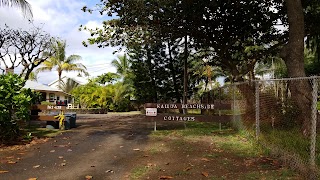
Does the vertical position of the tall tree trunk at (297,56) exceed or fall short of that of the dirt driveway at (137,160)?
it exceeds it

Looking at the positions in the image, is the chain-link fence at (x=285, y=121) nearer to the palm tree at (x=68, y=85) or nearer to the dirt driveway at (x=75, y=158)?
the dirt driveway at (x=75, y=158)

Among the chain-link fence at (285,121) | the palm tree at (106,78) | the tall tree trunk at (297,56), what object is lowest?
the chain-link fence at (285,121)

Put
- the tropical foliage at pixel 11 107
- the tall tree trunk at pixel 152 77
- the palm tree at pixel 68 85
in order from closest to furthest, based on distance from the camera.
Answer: the tropical foliage at pixel 11 107, the tall tree trunk at pixel 152 77, the palm tree at pixel 68 85

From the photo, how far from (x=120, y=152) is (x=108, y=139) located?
87.3 inches

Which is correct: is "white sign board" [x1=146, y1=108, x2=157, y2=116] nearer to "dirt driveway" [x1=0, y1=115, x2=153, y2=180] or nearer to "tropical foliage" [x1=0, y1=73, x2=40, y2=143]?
"dirt driveway" [x1=0, y1=115, x2=153, y2=180]

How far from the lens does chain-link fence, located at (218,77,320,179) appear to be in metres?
5.82

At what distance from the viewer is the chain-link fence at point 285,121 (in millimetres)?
5820

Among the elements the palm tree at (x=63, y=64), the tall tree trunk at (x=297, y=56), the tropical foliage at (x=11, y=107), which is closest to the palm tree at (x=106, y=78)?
the palm tree at (x=63, y=64)

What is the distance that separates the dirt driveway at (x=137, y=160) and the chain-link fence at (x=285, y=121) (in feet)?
1.04

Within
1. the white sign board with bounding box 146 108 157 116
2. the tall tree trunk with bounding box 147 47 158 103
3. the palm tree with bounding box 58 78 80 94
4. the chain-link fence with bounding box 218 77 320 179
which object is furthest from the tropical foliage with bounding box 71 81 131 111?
the chain-link fence with bounding box 218 77 320 179

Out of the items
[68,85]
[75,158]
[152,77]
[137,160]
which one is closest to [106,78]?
[68,85]

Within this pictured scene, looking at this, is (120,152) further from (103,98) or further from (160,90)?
(103,98)

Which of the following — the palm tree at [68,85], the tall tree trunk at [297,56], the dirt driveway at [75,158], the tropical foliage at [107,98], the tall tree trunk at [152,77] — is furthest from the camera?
the palm tree at [68,85]

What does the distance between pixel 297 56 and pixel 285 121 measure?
80.5 inches
